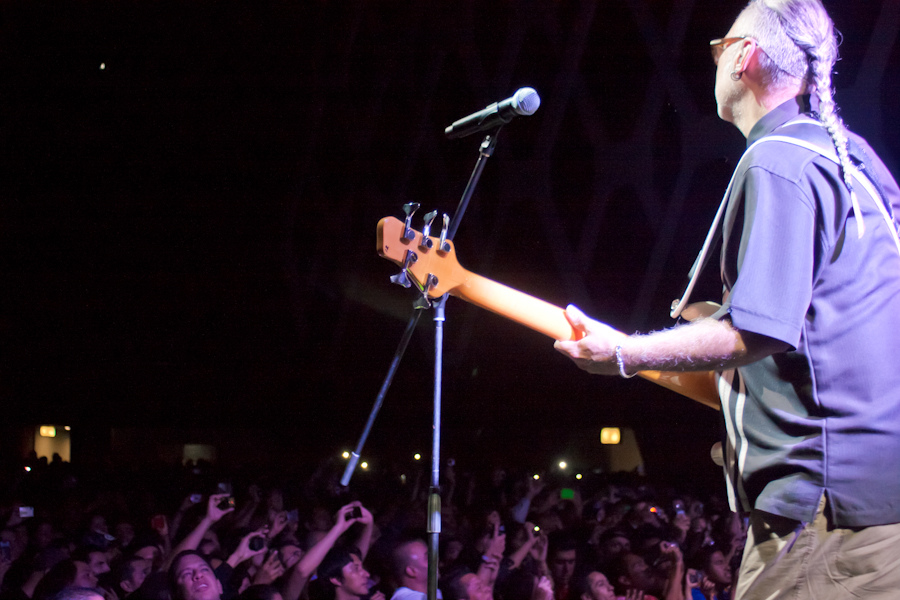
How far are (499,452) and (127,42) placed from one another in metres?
10.0

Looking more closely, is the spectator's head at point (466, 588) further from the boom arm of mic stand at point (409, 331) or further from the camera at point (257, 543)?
the boom arm of mic stand at point (409, 331)

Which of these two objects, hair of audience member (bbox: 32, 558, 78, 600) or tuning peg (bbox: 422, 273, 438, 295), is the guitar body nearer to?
tuning peg (bbox: 422, 273, 438, 295)

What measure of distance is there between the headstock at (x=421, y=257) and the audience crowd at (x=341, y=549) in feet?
3.50

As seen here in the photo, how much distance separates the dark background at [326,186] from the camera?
267 inches

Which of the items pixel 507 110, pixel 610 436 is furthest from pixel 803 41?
pixel 610 436

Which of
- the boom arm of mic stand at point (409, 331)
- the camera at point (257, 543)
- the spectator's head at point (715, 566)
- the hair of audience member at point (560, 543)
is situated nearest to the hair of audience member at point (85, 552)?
the camera at point (257, 543)

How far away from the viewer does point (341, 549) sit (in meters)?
4.02

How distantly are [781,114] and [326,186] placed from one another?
7464 mm

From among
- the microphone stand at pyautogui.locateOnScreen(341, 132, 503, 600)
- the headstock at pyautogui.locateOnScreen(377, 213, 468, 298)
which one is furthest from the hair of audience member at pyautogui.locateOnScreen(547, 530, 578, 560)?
the headstock at pyautogui.locateOnScreen(377, 213, 468, 298)

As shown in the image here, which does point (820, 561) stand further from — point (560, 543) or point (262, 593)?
point (560, 543)

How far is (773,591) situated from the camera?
1.13m

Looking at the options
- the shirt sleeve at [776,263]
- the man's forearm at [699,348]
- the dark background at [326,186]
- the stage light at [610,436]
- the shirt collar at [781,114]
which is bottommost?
the man's forearm at [699,348]

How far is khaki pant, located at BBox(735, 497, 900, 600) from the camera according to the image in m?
1.06

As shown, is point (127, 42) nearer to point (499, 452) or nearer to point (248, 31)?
point (248, 31)
